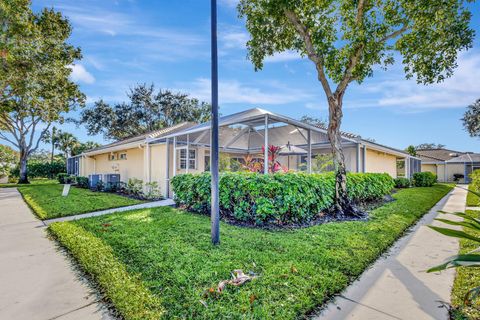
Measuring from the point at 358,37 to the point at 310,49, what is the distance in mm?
1378

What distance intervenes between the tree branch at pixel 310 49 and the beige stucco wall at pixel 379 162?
35.3 feet

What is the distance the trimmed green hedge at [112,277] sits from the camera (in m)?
2.72

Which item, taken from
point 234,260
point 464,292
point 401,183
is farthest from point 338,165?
point 401,183

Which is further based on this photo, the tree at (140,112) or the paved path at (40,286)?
the tree at (140,112)

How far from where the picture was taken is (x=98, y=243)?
197 inches

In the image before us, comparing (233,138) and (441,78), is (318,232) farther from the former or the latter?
(233,138)

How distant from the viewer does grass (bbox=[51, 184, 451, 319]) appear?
9.15 ft

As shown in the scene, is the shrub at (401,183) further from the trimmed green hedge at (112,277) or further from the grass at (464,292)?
the trimmed green hedge at (112,277)

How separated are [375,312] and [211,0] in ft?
18.3

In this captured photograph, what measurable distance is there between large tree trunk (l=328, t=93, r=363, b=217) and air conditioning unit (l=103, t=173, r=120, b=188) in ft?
44.3

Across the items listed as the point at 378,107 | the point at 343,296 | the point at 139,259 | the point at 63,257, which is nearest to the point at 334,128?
the point at 343,296

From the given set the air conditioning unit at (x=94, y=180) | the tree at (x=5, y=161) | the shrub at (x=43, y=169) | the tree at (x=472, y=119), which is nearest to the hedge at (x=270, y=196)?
the air conditioning unit at (x=94, y=180)

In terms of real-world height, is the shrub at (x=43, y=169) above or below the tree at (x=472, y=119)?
below

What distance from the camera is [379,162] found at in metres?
19.0
